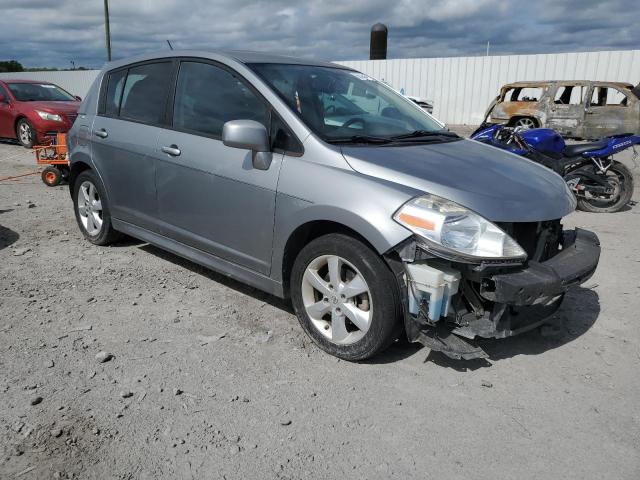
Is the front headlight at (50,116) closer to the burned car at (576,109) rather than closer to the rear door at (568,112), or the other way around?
the burned car at (576,109)

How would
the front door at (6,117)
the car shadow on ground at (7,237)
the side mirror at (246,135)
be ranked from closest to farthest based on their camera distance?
1. the side mirror at (246,135)
2. the car shadow on ground at (7,237)
3. the front door at (6,117)

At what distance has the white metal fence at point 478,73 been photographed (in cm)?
1850

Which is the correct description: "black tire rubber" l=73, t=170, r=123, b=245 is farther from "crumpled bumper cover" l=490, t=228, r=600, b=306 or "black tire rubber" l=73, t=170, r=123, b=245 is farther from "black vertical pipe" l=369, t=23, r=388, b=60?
"black vertical pipe" l=369, t=23, r=388, b=60

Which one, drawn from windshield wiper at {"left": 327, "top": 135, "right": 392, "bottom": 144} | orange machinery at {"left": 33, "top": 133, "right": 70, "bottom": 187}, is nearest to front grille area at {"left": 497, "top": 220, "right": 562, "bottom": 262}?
windshield wiper at {"left": 327, "top": 135, "right": 392, "bottom": 144}

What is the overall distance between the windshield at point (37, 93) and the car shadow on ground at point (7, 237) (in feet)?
27.7

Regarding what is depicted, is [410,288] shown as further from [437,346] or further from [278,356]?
[278,356]

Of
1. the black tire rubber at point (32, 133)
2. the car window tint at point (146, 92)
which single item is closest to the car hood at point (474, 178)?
the car window tint at point (146, 92)

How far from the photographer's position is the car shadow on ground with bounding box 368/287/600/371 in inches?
133

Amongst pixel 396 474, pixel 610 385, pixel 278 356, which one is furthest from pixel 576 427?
pixel 278 356

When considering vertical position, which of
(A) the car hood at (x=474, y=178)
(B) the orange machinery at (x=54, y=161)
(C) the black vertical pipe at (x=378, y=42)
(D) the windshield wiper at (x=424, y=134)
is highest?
(C) the black vertical pipe at (x=378, y=42)

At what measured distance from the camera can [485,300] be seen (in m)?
3.08


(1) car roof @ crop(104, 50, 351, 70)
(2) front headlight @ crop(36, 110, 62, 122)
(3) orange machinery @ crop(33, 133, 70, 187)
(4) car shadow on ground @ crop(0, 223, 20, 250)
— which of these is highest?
(1) car roof @ crop(104, 50, 351, 70)

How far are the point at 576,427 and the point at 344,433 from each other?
116 centimetres

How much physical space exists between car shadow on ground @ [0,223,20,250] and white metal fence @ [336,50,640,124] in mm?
18069
